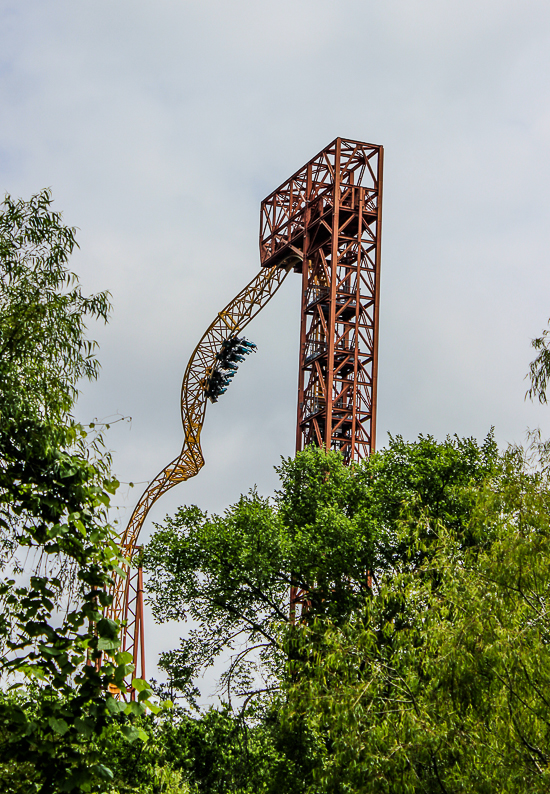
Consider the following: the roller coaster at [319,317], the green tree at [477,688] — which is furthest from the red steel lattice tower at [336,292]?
the green tree at [477,688]

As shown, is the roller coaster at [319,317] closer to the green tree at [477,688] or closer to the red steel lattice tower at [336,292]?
the red steel lattice tower at [336,292]

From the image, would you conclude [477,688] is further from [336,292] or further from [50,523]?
[336,292]

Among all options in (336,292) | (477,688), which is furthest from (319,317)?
(477,688)

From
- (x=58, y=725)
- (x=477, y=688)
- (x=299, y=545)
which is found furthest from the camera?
(x=299, y=545)

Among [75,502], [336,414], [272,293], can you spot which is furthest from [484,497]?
[272,293]

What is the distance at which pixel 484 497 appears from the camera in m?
12.0

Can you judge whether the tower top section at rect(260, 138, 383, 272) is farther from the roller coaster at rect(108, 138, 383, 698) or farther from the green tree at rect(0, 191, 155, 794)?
the green tree at rect(0, 191, 155, 794)

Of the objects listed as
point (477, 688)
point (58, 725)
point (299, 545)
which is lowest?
point (58, 725)

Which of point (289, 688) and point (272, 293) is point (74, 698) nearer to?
point (289, 688)

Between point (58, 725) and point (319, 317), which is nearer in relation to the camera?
point (58, 725)

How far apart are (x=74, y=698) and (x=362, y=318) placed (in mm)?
27685

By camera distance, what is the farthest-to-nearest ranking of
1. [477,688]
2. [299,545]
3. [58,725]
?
1. [299,545]
2. [477,688]
3. [58,725]

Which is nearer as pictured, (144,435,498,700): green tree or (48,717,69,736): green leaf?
(48,717,69,736): green leaf

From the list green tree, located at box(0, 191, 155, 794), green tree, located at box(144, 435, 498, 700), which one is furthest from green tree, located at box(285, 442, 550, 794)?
green tree, located at box(144, 435, 498, 700)
